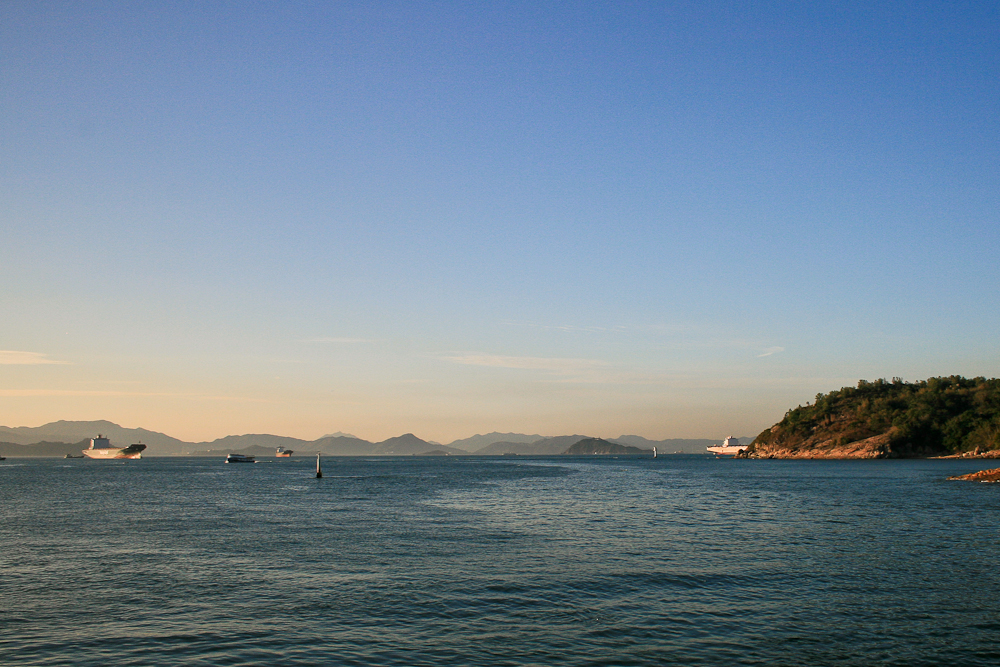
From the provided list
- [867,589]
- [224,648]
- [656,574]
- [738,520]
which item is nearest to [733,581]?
[656,574]

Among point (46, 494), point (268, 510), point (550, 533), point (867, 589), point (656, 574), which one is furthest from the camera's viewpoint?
point (46, 494)

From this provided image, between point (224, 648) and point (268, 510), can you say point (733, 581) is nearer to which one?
point (224, 648)

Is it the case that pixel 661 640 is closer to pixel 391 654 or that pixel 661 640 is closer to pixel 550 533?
pixel 391 654

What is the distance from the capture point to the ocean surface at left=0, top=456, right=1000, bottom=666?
2109cm

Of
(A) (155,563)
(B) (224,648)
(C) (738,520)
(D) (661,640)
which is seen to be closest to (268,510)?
(A) (155,563)

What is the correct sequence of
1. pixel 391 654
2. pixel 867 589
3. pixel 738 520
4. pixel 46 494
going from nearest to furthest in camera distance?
1. pixel 391 654
2. pixel 867 589
3. pixel 738 520
4. pixel 46 494

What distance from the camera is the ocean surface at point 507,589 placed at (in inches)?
830

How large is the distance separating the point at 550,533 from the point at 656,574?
1562 centimetres

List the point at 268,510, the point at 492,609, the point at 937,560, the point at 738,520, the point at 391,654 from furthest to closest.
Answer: the point at 268,510, the point at 738,520, the point at 937,560, the point at 492,609, the point at 391,654

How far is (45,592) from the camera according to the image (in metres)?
29.0

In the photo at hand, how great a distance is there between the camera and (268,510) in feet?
217

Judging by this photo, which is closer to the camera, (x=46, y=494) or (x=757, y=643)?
(x=757, y=643)

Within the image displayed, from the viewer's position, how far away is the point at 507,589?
95.5ft

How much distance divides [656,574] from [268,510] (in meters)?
45.4
